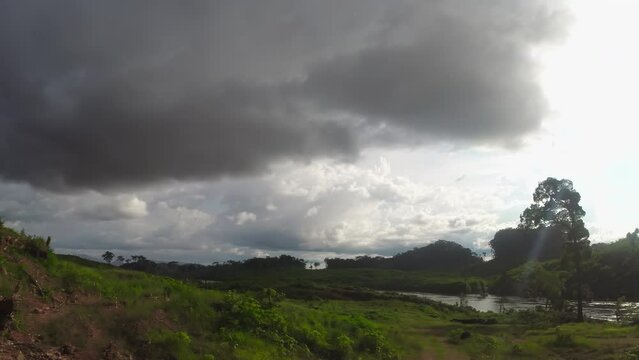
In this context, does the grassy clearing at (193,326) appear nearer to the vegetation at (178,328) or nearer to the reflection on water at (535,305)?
the vegetation at (178,328)

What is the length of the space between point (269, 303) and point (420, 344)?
1273 centimetres

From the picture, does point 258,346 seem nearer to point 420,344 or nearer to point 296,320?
point 296,320

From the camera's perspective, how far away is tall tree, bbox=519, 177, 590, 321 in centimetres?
5500

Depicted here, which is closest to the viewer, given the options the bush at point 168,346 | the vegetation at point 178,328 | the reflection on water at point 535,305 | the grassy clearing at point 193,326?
the vegetation at point 178,328

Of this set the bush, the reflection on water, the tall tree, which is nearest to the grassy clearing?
the bush

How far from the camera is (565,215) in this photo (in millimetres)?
55969

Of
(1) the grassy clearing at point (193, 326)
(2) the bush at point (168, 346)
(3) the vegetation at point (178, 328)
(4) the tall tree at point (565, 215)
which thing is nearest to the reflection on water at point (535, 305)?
(4) the tall tree at point (565, 215)

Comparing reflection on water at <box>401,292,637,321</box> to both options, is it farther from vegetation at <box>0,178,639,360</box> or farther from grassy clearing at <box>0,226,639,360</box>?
Answer: grassy clearing at <box>0,226,639,360</box>

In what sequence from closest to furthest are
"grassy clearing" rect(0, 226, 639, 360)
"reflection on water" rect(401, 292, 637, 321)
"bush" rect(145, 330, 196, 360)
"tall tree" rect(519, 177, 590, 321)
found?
"grassy clearing" rect(0, 226, 639, 360) → "bush" rect(145, 330, 196, 360) → "tall tree" rect(519, 177, 590, 321) → "reflection on water" rect(401, 292, 637, 321)

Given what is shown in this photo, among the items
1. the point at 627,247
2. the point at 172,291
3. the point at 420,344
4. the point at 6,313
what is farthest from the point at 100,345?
the point at 627,247

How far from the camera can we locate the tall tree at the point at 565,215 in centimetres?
5500

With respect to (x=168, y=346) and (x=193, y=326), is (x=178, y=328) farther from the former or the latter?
(x=168, y=346)

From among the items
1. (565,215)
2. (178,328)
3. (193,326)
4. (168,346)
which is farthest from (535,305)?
(168,346)

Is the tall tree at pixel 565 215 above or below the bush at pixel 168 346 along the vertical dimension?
above
